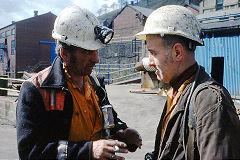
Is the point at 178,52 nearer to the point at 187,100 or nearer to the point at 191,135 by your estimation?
the point at 187,100

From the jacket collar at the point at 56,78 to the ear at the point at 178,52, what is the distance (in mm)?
1044

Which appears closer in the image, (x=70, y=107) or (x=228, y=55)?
(x=70, y=107)

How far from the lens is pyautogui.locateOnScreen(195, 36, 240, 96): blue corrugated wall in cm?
1239

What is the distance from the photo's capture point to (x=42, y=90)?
216 cm

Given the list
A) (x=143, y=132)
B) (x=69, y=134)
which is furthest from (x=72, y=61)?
Result: (x=143, y=132)

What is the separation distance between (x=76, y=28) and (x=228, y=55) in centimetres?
1200

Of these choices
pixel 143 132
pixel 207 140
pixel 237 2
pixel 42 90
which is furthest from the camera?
pixel 237 2

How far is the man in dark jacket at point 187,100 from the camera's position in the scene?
1500 mm

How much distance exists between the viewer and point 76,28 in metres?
2.40

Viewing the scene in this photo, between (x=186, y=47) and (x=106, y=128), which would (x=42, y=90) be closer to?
(x=106, y=128)

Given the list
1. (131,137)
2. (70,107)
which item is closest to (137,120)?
(131,137)

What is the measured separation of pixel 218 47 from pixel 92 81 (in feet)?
38.5

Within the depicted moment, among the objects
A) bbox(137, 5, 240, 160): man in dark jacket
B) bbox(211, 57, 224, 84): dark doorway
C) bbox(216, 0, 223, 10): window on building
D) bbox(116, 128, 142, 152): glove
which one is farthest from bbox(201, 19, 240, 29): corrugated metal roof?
bbox(216, 0, 223, 10): window on building

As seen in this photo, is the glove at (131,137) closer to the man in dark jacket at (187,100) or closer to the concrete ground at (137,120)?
the man in dark jacket at (187,100)
